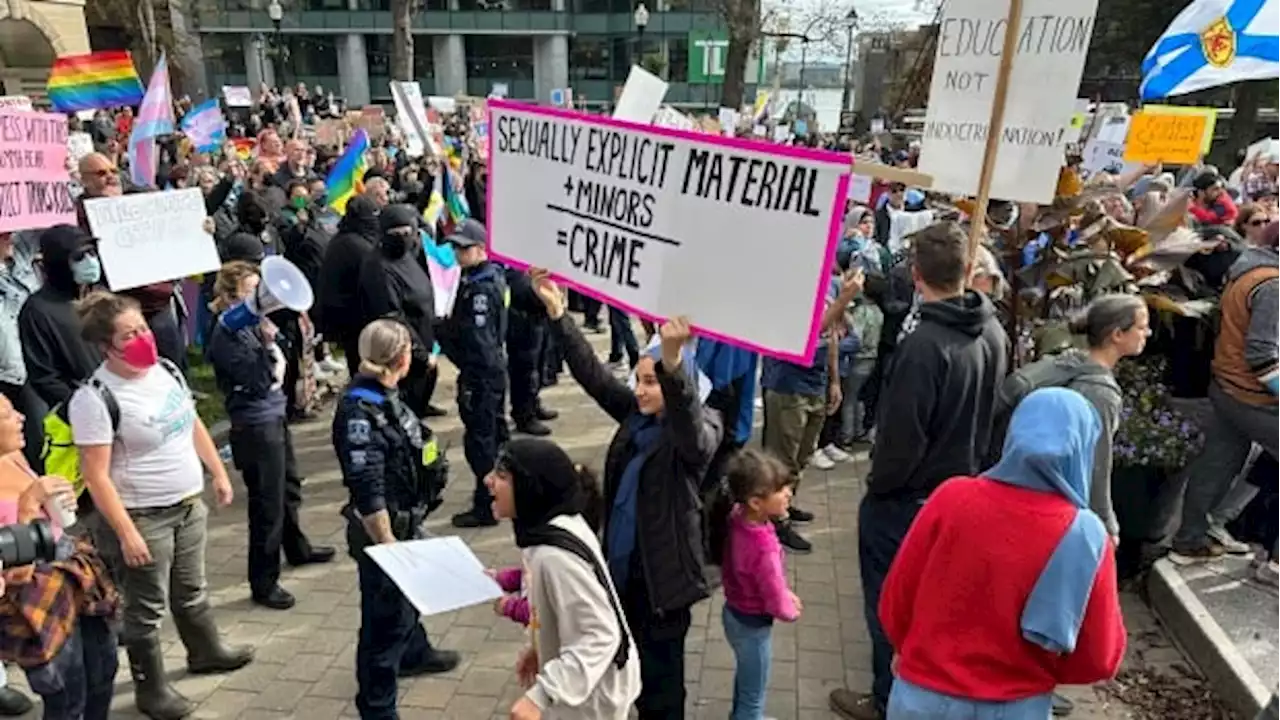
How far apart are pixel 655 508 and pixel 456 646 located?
1964 mm

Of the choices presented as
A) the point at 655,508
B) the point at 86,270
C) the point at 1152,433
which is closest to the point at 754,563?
the point at 655,508

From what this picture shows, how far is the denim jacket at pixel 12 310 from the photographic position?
5.20 meters

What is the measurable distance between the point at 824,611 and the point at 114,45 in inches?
2108

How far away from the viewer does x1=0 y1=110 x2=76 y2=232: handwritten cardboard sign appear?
5.41 metres

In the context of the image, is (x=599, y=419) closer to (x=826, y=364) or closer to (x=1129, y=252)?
(x=826, y=364)

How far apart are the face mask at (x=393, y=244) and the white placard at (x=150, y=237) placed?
1.07 metres

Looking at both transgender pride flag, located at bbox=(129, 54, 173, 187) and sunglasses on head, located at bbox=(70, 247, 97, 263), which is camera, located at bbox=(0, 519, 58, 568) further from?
transgender pride flag, located at bbox=(129, 54, 173, 187)

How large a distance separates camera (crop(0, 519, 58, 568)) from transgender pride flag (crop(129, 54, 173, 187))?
671 centimetres

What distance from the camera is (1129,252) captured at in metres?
5.43

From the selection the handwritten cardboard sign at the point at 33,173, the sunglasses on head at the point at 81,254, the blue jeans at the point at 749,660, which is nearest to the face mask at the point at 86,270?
the sunglasses on head at the point at 81,254

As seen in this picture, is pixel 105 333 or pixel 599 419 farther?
pixel 599 419

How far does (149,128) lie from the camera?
8750mm

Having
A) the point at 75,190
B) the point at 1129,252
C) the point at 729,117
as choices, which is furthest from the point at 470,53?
the point at 1129,252

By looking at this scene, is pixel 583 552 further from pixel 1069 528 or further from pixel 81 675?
pixel 81 675
